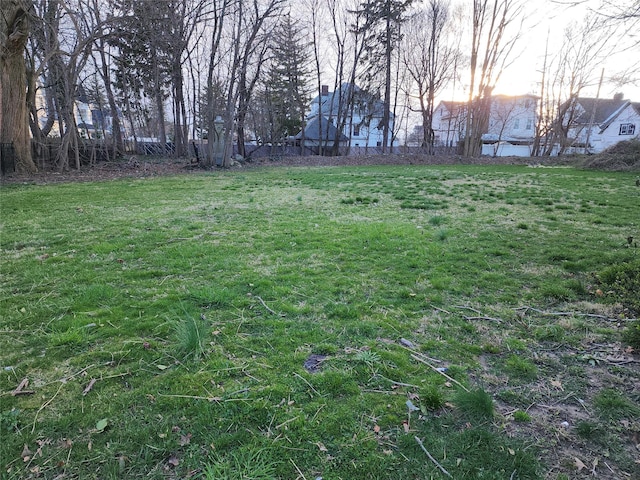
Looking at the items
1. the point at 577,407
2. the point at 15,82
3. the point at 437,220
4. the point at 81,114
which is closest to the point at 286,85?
the point at 81,114

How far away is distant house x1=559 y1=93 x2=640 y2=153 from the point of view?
3425 centimetres

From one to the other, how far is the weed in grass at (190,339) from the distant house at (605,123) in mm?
38124

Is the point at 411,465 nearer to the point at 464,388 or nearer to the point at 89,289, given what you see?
the point at 464,388

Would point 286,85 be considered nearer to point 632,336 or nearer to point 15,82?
Answer: point 15,82

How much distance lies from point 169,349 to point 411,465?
170 cm

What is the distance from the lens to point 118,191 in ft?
31.7

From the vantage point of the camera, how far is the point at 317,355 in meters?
2.42

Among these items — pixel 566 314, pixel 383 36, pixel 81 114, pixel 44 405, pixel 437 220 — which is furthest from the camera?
pixel 383 36

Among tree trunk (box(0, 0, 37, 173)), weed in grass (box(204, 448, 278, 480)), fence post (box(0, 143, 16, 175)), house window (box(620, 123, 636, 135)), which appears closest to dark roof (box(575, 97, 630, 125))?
house window (box(620, 123, 636, 135))

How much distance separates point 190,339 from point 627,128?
47415mm

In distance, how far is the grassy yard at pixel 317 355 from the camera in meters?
1.65

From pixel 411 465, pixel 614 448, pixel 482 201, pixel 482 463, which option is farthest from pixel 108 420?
pixel 482 201

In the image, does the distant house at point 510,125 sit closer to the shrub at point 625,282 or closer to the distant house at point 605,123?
the distant house at point 605,123

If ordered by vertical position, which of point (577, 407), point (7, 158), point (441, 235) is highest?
point (7, 158)
